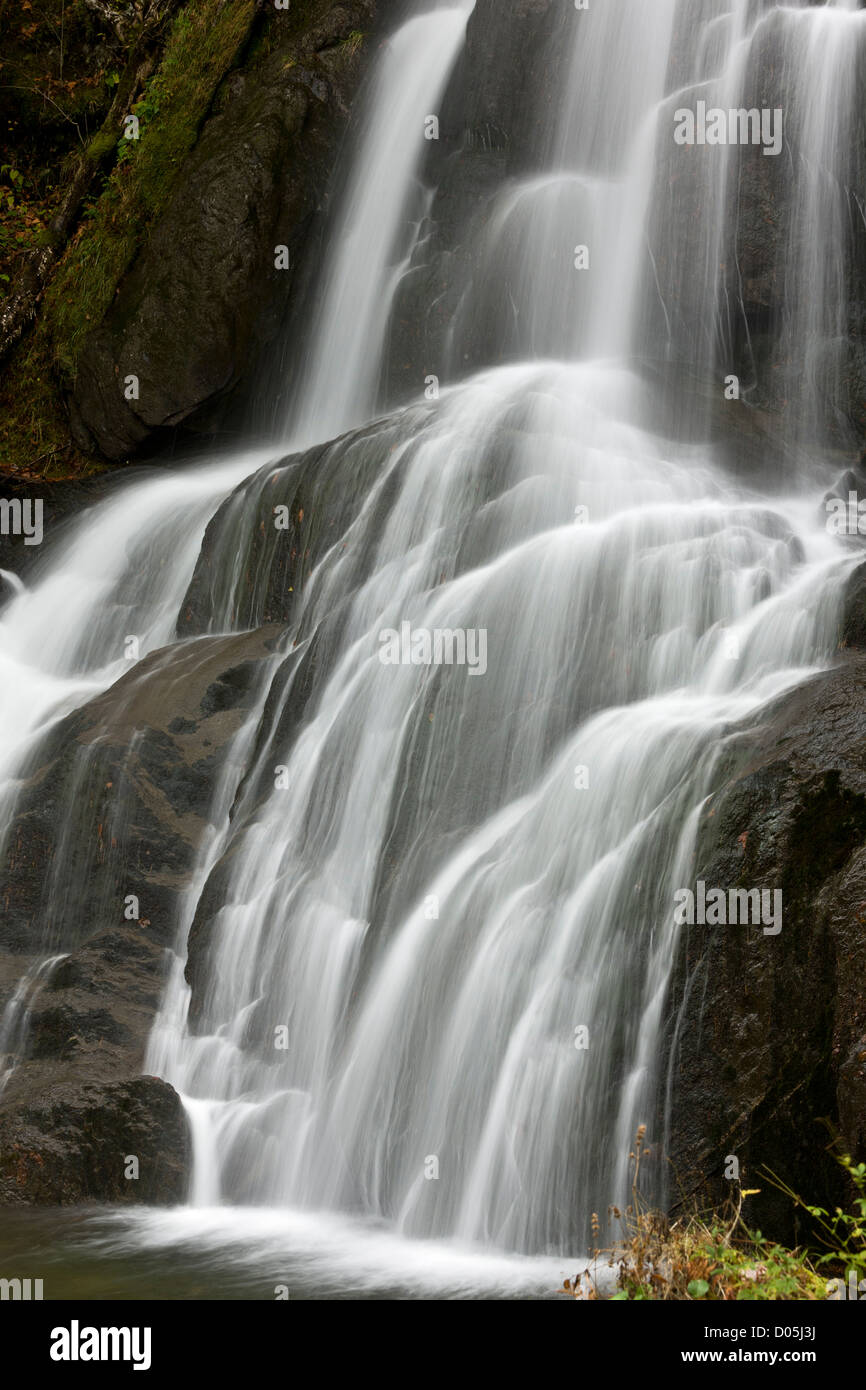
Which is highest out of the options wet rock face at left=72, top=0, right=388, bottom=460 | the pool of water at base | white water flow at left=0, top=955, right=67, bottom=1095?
wet rock face at left=72, top=0, right=388, bottom=460

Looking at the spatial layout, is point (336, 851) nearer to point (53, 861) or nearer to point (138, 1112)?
point (138, 1112)

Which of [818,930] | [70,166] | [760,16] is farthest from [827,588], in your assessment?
[70,166]

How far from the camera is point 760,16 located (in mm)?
13297

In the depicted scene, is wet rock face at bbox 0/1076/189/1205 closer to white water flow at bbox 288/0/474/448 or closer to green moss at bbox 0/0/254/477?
white water flow at bbox 288/0/474/448

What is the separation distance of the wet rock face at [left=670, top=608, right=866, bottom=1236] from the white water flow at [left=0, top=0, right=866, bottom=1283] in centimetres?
23

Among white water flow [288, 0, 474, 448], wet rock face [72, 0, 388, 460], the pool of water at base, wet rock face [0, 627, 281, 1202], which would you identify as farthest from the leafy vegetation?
wet rock face [72, 0, 388, 460]

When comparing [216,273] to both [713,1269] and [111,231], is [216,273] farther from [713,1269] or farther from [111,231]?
[713,1269]

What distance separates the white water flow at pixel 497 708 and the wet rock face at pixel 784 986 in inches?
9.1

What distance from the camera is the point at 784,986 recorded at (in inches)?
212

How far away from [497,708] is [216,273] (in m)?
8.22

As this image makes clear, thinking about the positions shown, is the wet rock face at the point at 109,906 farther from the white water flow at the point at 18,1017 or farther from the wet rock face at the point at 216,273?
the wet rock face at the point at 216,273

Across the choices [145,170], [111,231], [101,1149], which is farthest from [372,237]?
[101,1149]

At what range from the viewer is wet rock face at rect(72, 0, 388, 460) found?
1459 centimetres

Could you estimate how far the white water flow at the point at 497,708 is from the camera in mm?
6273
